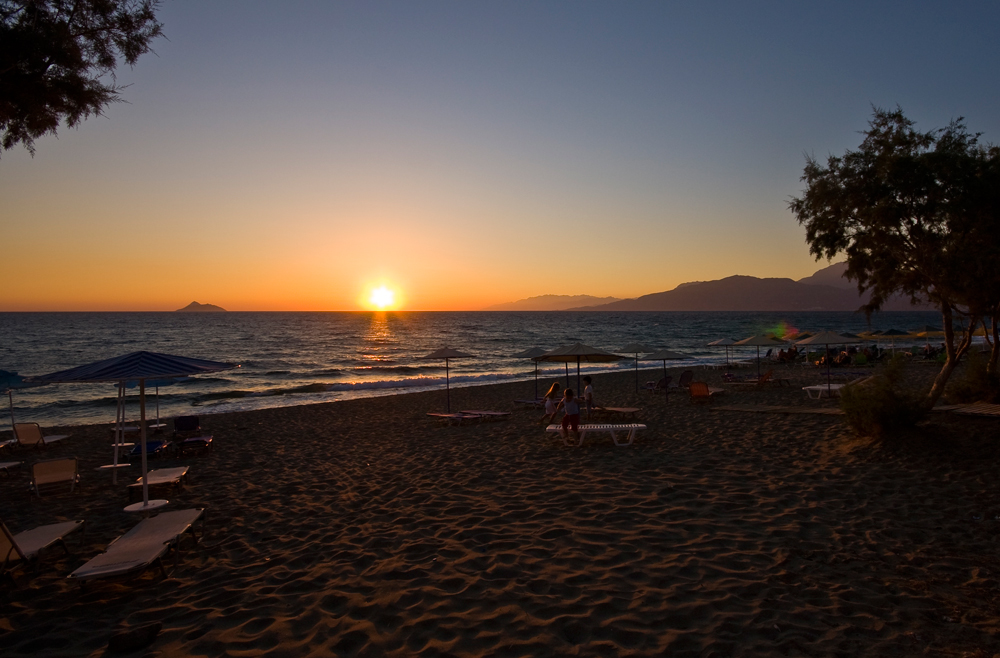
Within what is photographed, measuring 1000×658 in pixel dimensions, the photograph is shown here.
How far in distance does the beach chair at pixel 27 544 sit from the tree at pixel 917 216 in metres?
11.6

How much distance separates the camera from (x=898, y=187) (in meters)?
9.16

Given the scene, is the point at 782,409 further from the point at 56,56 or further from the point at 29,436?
the point at 29,436

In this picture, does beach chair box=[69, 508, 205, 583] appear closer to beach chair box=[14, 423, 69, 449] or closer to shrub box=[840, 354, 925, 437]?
beach chair box=[14, 423, 69, 449]

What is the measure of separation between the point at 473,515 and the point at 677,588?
264 centimetres

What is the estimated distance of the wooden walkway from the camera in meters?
11.4

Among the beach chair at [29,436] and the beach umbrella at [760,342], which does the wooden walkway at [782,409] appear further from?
the beach chair at [29,436]

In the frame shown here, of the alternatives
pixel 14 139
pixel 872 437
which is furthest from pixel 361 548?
pixel 872 437

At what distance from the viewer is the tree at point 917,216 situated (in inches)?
338

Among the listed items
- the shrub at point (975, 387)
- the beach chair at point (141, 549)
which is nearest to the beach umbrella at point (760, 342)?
the shrub at point (975, 387)

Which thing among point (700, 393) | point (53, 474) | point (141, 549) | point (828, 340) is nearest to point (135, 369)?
point (141, 549)

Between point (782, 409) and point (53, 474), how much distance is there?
1334 centimetres

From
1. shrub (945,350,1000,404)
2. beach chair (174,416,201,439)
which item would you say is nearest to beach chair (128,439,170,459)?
beach chair (174,416,201,439)

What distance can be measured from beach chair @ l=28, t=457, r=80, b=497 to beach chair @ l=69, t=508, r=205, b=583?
3463mm

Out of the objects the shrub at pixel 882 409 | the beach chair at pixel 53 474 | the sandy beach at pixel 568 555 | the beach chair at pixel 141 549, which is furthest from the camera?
the shrub at pixel 882 409
